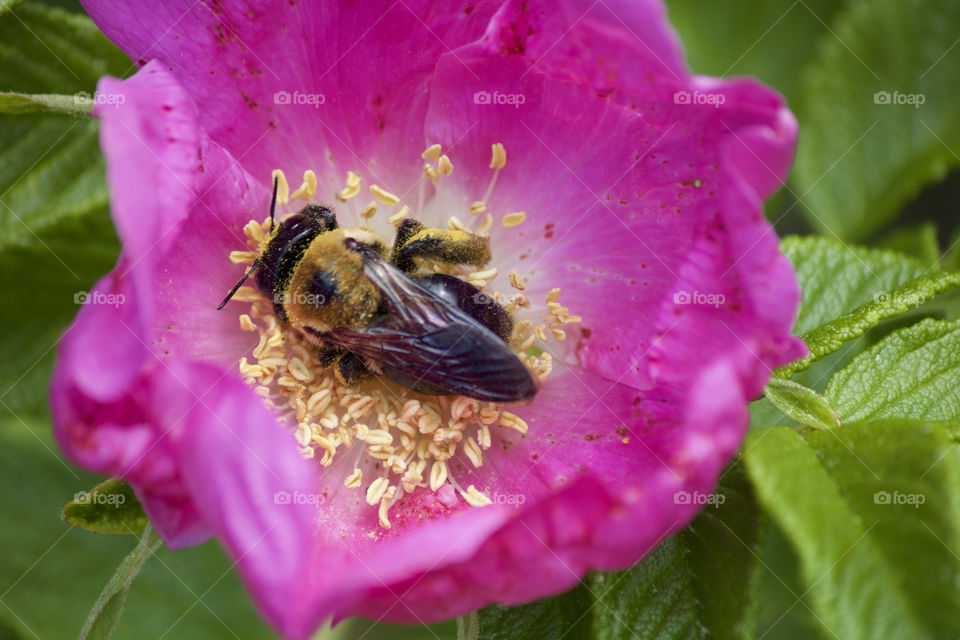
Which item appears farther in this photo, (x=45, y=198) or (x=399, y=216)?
(x=45, y=198)

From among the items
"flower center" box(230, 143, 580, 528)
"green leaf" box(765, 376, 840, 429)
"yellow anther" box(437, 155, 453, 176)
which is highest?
"yellow anther" box(437, 155, 453, 176)

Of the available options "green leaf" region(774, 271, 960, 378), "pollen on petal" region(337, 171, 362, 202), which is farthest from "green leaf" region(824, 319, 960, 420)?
"pollen on petal" region(337, 171, 362, 202)

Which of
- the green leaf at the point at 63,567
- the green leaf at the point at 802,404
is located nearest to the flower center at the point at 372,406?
the green leaf at the point at 802,404

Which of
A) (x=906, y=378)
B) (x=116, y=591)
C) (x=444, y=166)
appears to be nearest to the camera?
(x=116, y=591)

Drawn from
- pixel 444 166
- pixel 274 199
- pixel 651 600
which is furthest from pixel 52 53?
pixel 651 600

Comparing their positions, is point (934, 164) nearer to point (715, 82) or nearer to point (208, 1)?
point (715, 82)

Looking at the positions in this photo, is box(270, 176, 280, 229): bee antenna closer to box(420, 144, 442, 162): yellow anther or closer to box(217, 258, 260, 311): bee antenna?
box(217, 258, 260, 311): bee antenna

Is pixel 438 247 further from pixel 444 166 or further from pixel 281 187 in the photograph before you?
pixel 281 187
